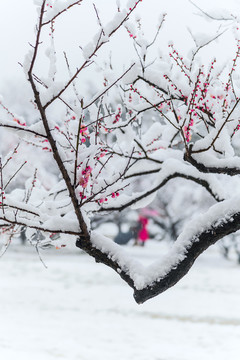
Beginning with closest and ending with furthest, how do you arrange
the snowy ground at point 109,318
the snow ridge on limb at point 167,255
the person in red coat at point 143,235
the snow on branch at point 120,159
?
1. the snow on branch at point 120,159
2. the snow ridge on limb at point 167,255
3. the snowy ground at point 109,318
4. the person in red coat at point 143,235

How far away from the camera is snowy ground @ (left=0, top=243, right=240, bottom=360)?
788 cm

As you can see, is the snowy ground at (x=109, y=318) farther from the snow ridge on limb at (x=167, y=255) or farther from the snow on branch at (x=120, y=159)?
the snow ridge on limb at (x=167, y=255)

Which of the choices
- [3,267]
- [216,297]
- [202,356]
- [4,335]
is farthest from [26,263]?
[202,356]

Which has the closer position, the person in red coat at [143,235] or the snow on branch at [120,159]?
the snow on branch at [120,159]

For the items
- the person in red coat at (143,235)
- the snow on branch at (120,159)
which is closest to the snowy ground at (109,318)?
the snow on branch at (120,159)

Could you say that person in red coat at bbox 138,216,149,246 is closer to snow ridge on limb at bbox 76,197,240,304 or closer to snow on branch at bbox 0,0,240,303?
snow on branch at bbox 0,0,240,303

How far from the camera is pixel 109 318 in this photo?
10109mm

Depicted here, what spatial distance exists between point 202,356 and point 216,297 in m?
5.13

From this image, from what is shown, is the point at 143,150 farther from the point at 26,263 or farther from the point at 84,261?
the point at 84,261

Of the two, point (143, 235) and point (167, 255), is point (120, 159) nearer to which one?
point (167, 255)

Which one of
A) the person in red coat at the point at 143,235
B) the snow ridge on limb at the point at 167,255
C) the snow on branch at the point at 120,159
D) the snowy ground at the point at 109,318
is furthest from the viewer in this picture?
the person in red coat at the point at 143,235

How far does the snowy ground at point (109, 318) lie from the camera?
25.8ft

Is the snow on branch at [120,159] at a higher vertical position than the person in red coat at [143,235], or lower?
lower

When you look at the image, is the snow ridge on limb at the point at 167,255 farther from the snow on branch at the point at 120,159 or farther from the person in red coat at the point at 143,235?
the person in red coat at the point at 143,235
